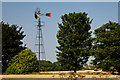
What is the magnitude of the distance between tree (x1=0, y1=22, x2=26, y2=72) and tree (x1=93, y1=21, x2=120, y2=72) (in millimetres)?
12294

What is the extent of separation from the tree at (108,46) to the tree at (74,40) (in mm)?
2274

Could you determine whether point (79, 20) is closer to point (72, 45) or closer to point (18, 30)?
point (72, 45)

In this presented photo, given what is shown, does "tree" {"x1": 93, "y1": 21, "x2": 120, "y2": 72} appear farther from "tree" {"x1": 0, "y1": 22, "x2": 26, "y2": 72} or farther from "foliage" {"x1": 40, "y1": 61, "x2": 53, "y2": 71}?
"tree" {"x1": 0, "y1": 22, "x2": 26, "y2": 72}

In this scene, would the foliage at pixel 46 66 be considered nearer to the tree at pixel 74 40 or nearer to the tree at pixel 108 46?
the tree at pixel 74 40

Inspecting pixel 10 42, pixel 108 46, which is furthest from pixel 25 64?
pixel 108 46

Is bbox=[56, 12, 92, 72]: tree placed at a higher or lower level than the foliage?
higher

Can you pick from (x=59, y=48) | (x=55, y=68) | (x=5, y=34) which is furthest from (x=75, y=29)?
(x=5, y=34)

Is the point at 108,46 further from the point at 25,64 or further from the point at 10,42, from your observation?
the point at 10,42

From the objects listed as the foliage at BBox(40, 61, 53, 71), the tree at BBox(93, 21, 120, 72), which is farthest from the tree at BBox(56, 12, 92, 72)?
the foliage at BBox(40, 61, 53, 71)

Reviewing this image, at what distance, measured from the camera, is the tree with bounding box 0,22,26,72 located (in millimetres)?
29281

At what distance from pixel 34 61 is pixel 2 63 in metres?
Answer: 9.12

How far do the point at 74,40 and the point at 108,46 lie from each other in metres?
5.02

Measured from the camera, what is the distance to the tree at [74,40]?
27328 mm

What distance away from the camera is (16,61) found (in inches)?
972
